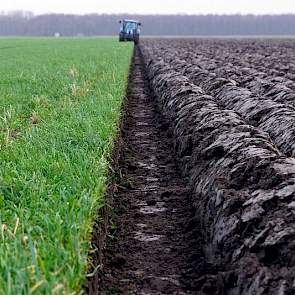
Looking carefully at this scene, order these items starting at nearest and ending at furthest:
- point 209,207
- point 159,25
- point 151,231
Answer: point 209,207 → point 151,231 → point 159,25

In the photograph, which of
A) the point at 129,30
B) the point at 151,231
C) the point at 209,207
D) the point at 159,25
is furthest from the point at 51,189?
the point at 159,25

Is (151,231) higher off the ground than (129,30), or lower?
higher

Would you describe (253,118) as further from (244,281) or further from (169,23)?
(169,23)

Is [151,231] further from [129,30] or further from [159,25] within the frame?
[159,25]

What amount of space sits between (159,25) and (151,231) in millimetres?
130142

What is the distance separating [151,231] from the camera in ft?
16.2

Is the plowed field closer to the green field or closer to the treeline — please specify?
the green field

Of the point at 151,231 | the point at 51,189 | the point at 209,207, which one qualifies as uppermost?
the point at 51,189

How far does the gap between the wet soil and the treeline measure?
384ft

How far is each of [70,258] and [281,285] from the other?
3.38 feet

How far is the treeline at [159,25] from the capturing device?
12656 centimetres

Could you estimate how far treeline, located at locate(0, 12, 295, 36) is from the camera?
127m

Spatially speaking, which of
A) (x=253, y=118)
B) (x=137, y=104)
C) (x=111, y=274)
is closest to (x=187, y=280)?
(x=111, y=274)

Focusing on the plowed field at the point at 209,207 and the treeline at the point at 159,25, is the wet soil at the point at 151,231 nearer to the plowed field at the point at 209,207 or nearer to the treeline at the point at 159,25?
the plowed field at the point at 209,207
